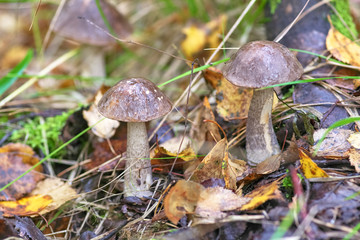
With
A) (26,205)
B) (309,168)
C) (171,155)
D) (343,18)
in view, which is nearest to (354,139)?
(309,168)

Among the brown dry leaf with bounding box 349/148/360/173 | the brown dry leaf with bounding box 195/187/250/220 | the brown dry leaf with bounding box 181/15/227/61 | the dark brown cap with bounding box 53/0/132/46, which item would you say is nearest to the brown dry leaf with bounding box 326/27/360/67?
the brown dry leaf with bounding box 349/148/360/173

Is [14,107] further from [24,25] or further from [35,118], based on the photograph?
[24,25]

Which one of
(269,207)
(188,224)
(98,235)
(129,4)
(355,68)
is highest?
(129,4)

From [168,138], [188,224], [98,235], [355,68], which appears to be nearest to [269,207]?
[188,224]

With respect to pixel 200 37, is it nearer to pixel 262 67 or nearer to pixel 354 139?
pixel 262 67

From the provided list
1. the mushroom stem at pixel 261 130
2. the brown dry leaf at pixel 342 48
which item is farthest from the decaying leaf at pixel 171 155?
the brown dry leaf at pixel 342 48
